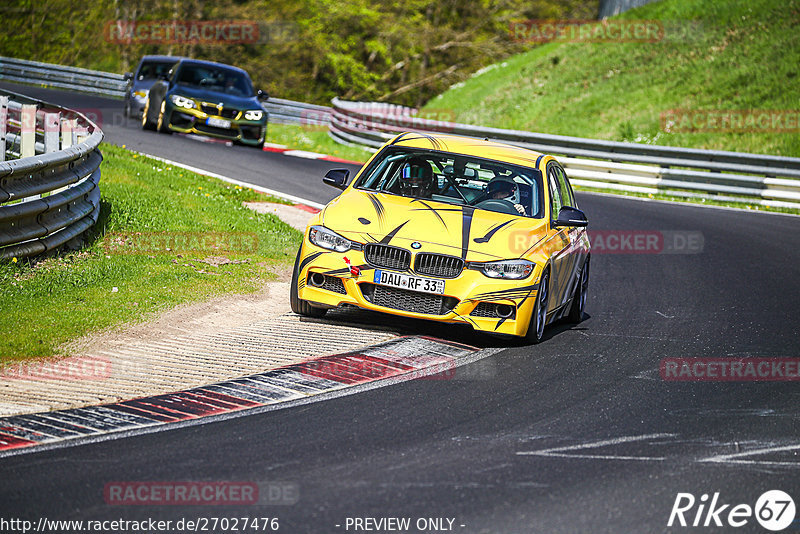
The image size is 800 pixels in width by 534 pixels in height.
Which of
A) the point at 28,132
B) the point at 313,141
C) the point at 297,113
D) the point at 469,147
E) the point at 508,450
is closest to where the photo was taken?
the point at 508,450

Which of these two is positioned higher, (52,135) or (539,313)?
(52,135)

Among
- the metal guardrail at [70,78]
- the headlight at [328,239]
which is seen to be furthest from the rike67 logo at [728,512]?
the metal guardrail at [70,78]

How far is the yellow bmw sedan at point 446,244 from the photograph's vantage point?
8578 millimetres

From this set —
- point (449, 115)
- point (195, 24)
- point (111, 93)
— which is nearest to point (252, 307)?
point (449, 115)

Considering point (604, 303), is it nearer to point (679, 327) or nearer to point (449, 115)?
point (679, 327)

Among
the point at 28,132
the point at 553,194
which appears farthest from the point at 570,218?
the point at 28,132

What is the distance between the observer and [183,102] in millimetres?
22562

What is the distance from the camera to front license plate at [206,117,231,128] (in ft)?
74.0

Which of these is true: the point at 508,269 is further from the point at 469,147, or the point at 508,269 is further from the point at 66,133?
the point at 66,133

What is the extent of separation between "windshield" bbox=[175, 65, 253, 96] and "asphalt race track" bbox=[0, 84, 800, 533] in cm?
1518

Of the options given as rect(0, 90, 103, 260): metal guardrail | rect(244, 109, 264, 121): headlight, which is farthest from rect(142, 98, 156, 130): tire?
rect(0, 90, 103, 260): metal guardrail

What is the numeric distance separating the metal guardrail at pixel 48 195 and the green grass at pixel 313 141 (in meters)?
13.2

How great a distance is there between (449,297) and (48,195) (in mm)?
4612

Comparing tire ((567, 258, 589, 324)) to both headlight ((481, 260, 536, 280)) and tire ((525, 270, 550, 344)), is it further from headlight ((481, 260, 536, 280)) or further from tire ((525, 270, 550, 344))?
headlight ((481, 260, 536, 280))
